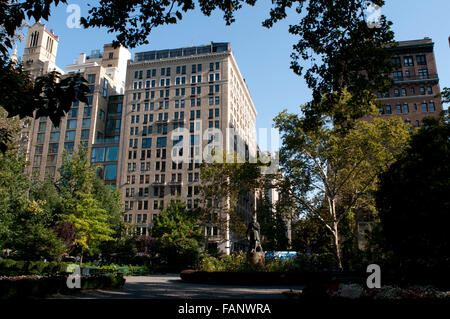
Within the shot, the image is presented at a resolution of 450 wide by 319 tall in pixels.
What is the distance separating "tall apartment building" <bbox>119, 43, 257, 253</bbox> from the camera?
64.7m

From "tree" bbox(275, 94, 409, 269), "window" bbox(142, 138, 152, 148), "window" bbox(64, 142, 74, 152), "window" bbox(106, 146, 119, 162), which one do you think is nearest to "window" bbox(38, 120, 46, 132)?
"window" bbox(64, 142, 74, 152)

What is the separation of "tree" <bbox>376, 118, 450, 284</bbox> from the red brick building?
45.9 metres

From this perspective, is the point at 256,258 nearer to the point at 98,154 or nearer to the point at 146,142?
the point at 146,142

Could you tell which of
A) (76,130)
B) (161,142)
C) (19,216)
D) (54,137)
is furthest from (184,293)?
(54,137)

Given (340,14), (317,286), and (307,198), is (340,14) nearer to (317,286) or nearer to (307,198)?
(317,286)

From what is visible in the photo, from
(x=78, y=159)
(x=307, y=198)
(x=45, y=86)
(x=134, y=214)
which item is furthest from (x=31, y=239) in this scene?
(x=134, y=214)

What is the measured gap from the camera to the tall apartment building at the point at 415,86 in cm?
5581

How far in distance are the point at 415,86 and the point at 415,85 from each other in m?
0.17

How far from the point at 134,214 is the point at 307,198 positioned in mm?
41247

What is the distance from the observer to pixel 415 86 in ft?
188

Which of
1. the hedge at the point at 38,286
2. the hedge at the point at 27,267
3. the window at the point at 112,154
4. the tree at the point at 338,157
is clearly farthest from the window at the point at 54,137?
the hedge at the point at 38,286

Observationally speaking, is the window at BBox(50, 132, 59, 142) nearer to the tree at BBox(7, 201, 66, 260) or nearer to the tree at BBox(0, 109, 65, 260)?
the tree at BBox(7, 201, 66, 260)

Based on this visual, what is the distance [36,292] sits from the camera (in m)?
12.8

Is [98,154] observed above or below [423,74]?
below
